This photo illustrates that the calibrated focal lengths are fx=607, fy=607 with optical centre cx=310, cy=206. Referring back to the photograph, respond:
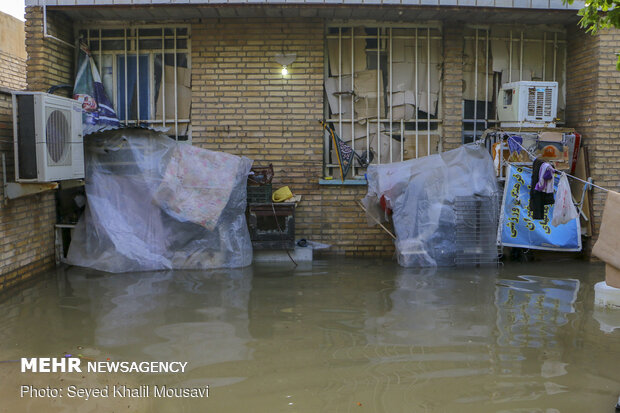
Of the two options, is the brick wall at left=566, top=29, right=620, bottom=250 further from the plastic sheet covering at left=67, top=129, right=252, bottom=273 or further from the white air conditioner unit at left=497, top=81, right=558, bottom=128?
the plastic sheet covering at left=67, top=129, right=252, bottom=273

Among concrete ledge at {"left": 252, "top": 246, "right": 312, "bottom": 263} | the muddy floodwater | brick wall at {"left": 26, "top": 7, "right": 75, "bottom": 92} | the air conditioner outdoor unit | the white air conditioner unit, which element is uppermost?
brick wall at {"left": 26, "top": 7, "right": 75, "bottom": 92}

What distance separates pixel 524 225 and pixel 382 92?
3.05m

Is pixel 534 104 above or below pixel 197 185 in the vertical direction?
above

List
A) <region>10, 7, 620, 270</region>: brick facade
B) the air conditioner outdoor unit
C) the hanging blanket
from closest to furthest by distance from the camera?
1. the air conditioner outdoor unit
2. the hanging blanket
3. <region>10, 7, 620, 270</region>: brick facade

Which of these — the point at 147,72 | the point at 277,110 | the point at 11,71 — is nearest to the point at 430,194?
the point at 277,110

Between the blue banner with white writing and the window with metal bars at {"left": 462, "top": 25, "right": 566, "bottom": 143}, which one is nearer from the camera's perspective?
the blue banner with white writing

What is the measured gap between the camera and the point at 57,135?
7.70 meters

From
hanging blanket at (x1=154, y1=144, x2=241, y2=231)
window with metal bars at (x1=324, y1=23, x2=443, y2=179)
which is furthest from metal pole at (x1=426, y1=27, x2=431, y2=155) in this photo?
hanging blanket at (x1=154, y1=144, x2=241, y2=231)

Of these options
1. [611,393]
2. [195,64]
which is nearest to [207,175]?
[195,64]

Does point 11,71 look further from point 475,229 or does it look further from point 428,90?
point 475,229

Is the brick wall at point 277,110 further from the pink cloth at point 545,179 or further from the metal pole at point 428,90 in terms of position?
the pink cloth at point 545,179

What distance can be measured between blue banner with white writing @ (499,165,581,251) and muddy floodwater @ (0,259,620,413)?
22.2 inches

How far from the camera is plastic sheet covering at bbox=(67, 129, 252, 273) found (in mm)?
8469

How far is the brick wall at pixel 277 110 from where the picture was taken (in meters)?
9.51
